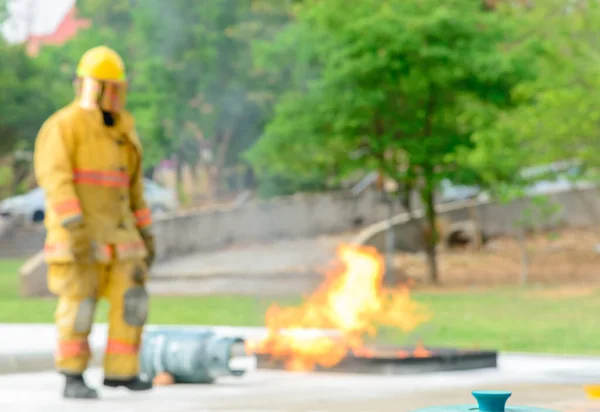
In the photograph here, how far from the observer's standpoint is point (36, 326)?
16.3 metres

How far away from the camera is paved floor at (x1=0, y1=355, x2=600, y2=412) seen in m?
9.08

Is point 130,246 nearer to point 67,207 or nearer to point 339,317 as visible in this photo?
point 67,207

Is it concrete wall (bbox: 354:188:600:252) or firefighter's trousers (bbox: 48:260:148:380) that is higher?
concrete wall (bbox: 354:188:600:252)

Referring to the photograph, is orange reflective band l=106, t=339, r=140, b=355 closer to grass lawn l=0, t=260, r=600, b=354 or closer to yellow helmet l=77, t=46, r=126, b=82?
yellow helmet l=77, t=46, r=126, b=82

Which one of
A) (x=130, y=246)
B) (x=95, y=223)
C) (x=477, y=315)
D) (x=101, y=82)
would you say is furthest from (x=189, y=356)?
(x=477, y=315)

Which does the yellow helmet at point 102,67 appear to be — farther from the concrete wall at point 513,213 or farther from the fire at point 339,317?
the concrete wall at point 513,213

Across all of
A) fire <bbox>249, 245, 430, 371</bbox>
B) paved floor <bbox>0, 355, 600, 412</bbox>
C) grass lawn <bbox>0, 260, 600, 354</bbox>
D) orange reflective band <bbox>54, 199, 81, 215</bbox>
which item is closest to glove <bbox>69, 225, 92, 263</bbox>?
orange reflective band <bbox>54, 199, 81, 215</bbox>

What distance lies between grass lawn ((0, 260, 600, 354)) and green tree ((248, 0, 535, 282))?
3.54 meters

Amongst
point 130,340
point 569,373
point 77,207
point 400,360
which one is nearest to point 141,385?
point 130,340

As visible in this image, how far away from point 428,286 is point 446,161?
245 cm

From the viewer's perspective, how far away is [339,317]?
12570mm

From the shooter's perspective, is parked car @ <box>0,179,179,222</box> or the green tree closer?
the green tree

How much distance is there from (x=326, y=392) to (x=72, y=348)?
5.64 ft

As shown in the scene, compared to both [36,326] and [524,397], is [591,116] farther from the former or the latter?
[524,397]
